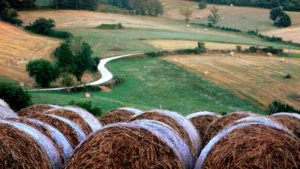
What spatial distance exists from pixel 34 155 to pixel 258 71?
5419cm

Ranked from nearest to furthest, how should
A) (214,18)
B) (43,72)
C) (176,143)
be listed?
(176,143) < (43,72) < (214,18)

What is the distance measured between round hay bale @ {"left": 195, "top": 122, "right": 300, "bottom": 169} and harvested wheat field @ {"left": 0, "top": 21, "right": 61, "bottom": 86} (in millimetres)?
43863

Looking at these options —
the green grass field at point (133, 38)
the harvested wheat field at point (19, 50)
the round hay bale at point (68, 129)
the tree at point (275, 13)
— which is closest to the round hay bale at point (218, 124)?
the round hay bale at point (68, 129)

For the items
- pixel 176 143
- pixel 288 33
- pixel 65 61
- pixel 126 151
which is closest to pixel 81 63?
pixel 65 61

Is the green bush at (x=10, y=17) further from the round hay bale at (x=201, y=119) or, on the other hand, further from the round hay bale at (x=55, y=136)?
the round hay bale at (x=55, y=136)

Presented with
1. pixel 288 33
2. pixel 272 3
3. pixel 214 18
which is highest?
pixel 272 3

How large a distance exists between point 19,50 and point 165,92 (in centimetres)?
2993

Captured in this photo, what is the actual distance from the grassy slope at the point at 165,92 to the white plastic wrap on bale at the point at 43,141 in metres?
23.8

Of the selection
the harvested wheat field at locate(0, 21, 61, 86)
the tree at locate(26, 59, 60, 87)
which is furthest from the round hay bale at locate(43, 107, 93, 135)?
the harvested wheat field at locate(0, 21, 61, 86)

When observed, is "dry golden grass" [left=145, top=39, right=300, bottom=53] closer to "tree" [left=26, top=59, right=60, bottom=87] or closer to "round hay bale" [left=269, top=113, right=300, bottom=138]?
"tree" [left=26, top=59, right=60, bottom=87]

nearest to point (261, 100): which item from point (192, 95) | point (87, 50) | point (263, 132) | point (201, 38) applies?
point (192, 95)

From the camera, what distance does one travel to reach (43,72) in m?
46.7

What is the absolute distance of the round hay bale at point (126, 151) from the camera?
6.87 m

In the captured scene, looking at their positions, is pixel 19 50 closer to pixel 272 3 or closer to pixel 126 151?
pixel 126 151
